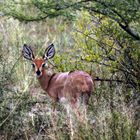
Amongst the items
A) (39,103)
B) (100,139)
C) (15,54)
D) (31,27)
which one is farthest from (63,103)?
(31,27)

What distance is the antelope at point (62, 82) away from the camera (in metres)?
6.34

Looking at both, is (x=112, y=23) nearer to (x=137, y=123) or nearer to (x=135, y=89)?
(x=135, y=89)

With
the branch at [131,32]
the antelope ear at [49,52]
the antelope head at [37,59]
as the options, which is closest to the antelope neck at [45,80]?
the antelope head at [37,59]

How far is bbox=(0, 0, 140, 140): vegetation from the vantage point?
17.8 feet

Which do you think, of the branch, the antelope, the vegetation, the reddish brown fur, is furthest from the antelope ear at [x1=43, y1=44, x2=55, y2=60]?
the branch

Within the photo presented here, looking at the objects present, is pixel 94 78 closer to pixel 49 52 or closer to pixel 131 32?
pixel 49 52

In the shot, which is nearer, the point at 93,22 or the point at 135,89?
the point at 135,89

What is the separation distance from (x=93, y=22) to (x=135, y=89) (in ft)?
3.86

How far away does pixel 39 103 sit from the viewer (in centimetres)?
676

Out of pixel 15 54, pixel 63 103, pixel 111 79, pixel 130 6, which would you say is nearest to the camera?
pixel 130 6

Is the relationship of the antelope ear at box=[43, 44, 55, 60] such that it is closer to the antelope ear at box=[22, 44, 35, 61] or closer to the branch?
the antelope ear at box=[22, 44, 35, 61]

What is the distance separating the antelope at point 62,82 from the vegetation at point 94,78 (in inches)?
4.8

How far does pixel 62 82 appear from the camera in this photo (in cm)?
671

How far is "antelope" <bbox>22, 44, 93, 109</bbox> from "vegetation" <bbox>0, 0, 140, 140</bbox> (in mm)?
122
